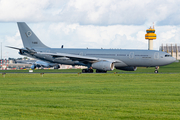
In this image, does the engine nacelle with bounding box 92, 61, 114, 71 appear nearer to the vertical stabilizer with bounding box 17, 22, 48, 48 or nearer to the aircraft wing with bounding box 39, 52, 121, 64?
the aircraft wing with bounding box 39, 52, 121, 64

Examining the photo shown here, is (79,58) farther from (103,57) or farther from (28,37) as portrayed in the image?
(28,37)

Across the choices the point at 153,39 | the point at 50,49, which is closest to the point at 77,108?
the point at 50,49

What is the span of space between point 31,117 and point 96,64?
3725 centimetres

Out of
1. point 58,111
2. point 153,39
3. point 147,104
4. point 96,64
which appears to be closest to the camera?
point 58,111

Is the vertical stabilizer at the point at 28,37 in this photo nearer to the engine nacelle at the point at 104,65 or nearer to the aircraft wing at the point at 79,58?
the aircraft wing at the point at 79,58

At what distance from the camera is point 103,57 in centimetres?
5103

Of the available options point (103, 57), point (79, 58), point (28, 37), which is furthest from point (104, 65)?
point (28, 37)

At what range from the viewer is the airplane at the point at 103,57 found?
161 feet

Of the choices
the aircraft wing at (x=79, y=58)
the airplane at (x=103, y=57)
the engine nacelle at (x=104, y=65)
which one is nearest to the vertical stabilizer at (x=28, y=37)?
the airplane at (x=103, y=57)

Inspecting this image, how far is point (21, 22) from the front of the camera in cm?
5672

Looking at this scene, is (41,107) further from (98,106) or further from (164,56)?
(164,56)

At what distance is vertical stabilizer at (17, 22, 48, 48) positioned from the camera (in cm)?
5650

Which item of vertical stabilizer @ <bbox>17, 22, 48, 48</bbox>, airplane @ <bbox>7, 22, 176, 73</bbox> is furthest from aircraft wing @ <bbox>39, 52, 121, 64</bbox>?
vertical stabilizer @ <bbox>17, 22, 48, 48</bbox>

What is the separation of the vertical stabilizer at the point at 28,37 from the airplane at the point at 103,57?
1.81 m
